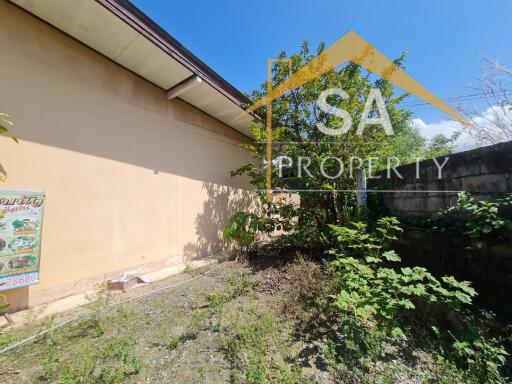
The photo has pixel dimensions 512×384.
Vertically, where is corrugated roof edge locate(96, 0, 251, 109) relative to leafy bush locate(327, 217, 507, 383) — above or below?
above

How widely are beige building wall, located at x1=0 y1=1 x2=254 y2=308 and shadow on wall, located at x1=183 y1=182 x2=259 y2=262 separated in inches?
2.2

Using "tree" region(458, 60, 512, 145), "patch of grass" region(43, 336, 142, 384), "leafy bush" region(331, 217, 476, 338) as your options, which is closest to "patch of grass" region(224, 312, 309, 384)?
"leafy bush" region(331, 217, 476, 338)

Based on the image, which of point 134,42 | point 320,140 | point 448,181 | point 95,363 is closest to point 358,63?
point 320,140

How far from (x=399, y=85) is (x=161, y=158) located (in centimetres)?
520

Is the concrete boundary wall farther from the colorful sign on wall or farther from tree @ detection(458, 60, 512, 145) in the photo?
the colorful sign on wall

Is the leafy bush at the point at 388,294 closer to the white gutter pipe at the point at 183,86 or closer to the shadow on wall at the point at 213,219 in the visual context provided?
the shadow on wall at the point at 213,219

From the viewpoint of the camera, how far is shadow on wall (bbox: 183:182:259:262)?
17.2 ft

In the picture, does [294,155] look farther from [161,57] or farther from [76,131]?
[76,131]

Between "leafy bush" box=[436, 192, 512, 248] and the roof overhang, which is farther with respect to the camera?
the roof overhang

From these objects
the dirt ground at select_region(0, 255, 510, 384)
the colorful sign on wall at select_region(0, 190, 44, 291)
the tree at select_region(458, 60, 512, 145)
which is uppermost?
the tree at select_region(458, 60, 512, 145)

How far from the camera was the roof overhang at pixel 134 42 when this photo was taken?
2.98m

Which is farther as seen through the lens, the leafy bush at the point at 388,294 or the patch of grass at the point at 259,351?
the leafy bush at the point at 388,294

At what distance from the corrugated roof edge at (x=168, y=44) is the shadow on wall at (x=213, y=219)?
84.9 inches

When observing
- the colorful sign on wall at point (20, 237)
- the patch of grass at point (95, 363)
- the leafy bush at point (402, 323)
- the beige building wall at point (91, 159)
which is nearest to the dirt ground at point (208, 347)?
the patch of grass at point (95, 363)
